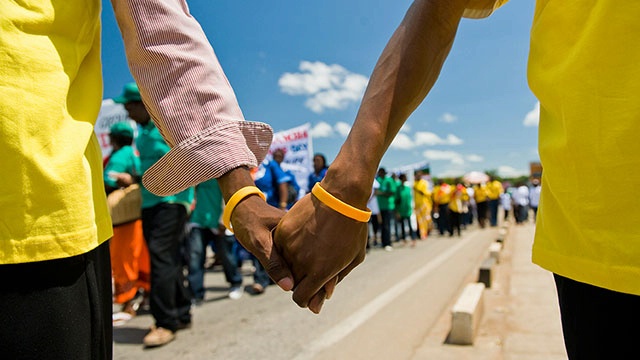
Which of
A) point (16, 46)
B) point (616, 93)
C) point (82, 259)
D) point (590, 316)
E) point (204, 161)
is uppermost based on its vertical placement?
point (16, 46)

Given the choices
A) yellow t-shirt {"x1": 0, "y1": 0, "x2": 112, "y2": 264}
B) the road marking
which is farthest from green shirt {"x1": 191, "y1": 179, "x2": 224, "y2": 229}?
yellow t-shirt {"x1": 0, "y1": 0, "x2": 112, "y2": 264}

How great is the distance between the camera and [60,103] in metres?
0.87

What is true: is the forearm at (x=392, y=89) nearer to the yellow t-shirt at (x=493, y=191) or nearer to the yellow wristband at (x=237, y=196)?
the yellow wristband at (x=237, y=196)

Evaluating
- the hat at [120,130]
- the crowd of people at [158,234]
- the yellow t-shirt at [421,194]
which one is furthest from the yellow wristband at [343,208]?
the yellow t-shirt at [421,194]

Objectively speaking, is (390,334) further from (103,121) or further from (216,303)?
(103,121)

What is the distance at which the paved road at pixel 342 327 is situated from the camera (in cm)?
315

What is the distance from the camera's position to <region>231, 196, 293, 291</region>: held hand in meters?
0.92

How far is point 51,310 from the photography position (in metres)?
0.83

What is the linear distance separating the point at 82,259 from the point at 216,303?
169 inches

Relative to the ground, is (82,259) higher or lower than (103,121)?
lower

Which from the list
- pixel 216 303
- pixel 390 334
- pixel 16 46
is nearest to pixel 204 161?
pixel 16 46

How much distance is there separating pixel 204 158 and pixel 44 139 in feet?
0.99

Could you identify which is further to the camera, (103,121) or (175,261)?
(103,121)

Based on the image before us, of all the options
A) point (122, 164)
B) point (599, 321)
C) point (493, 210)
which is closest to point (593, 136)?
point (599, 321)
